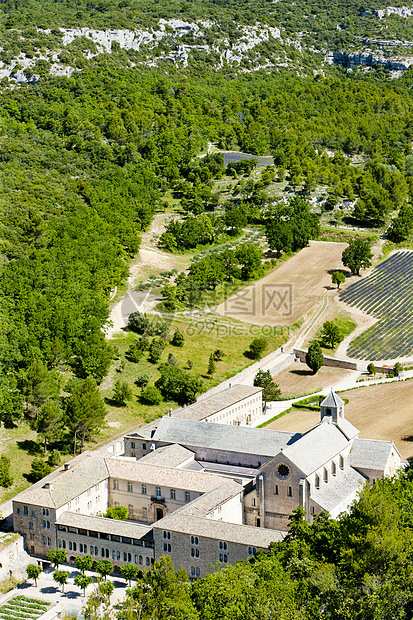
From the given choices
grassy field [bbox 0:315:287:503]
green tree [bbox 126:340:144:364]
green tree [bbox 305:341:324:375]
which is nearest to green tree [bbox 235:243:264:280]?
grassy field [bbox 0:315:287:503]

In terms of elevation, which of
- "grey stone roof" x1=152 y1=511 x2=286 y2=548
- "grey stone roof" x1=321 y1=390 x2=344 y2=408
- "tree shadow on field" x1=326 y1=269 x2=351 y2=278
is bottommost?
"tree shadow on field" x1=326 y1=269 x2=351 y2=278

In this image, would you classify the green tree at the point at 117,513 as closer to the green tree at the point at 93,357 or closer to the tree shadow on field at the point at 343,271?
the green tree at the point at 93,357

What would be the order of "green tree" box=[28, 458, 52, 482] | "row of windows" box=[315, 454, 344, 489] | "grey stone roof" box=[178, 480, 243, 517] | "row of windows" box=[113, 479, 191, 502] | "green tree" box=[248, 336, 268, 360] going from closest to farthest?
"grey stone roof" box=[178, 480, 243, 517], "row of windows" box=[315, 454, 344, 489], "row of windows" box=[113, 479, 191, 502], "green tree" box=[28, 458, 52, 482], "green tree" box=[248, 336, 268, 360]

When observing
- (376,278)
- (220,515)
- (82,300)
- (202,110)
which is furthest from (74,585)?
(202,110)

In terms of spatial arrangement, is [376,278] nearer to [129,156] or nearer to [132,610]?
[129,156]

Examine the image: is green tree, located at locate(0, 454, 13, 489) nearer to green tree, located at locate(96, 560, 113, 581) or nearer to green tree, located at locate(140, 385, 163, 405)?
green tree, located at locate(96, 560, 113, 581)
